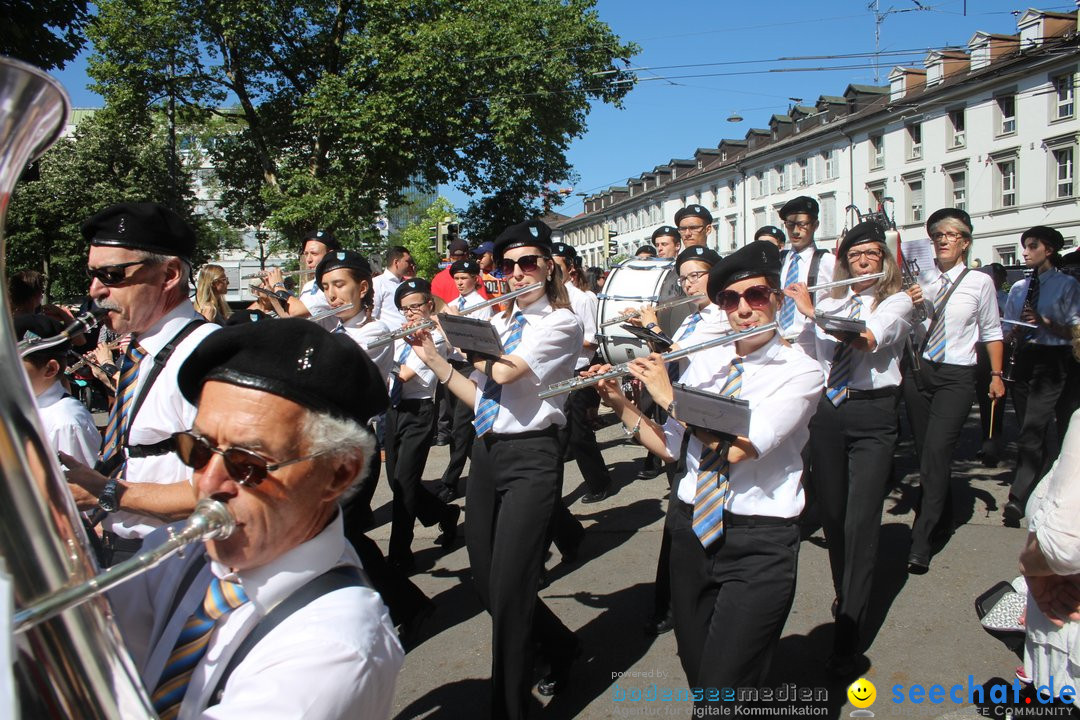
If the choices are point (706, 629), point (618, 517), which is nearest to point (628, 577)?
point (618, 517)

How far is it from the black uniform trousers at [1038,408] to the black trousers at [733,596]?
452 centimetres

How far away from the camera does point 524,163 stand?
28328mm

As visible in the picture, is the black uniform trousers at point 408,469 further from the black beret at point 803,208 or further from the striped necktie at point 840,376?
the black beret at point 803,208

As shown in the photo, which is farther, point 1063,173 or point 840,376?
point 1063,173

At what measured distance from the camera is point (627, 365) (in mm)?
3545

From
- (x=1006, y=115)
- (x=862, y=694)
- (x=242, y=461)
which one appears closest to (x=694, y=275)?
(x=862, y=694)

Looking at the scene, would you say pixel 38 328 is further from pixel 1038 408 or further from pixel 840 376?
pixel 1038 408

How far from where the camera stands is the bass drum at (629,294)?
920 cm

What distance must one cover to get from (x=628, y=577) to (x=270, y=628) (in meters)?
4.48

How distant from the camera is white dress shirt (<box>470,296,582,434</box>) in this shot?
4.12 m

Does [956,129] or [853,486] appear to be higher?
[956,129]

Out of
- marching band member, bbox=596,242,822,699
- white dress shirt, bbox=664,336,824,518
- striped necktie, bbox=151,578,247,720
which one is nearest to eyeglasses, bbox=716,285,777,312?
marching band member, bbox=596,242,822,699

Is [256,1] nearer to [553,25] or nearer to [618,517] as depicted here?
[553,25]

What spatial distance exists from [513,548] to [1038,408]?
526 cm
